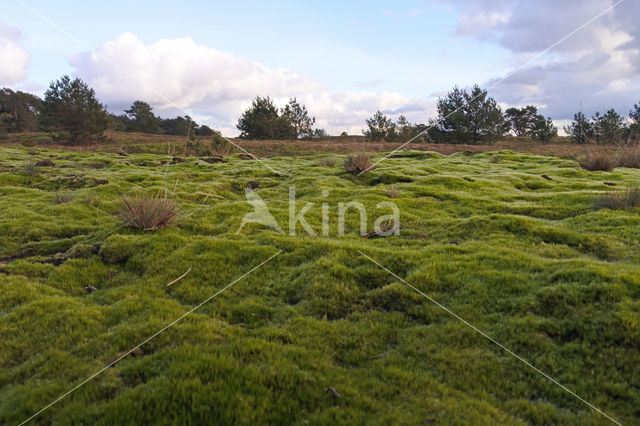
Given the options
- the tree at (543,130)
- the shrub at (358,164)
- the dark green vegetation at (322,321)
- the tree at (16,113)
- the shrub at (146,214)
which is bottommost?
the dark green vegetation at (322,321)

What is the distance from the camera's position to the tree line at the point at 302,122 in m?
46.5

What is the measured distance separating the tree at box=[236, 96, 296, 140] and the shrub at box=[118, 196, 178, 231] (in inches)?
1990

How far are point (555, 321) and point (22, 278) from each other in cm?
879

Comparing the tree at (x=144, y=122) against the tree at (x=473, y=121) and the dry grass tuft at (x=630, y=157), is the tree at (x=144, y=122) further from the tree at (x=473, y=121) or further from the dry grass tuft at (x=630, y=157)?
the dry grass tuft at (x=630, y=157)

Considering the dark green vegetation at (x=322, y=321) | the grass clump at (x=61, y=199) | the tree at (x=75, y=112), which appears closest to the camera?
the dark green vegetation at (x=322, y=321)

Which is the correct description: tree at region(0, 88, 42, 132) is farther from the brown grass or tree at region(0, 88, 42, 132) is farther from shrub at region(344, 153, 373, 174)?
the brown grass

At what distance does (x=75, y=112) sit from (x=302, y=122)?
35805 millimetres

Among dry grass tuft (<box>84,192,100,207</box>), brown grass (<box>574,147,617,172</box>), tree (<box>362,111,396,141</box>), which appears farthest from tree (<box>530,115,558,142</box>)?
dry grass tuft (<box>84,192,100,207</box>)

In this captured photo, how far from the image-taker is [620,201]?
10.3m

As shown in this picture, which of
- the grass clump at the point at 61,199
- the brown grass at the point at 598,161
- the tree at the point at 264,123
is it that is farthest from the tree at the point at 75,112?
the brown grass at the point at 598,161

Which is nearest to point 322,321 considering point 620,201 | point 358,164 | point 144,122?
point 620,201

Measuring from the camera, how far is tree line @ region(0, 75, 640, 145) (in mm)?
46500

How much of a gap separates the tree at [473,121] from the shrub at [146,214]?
4599cm

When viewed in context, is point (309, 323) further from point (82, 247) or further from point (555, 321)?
point (82, 247)
